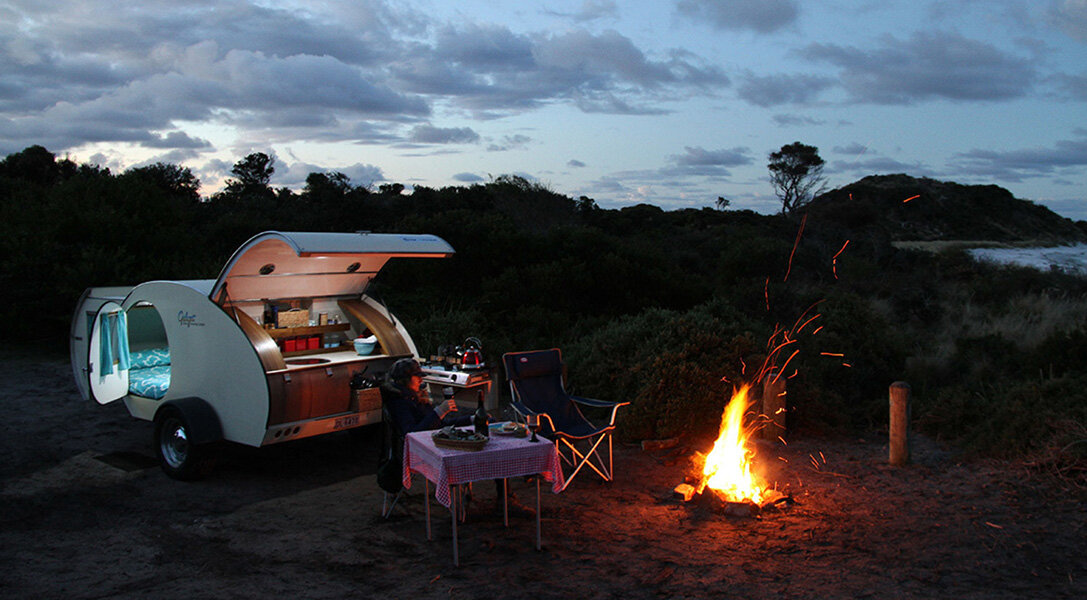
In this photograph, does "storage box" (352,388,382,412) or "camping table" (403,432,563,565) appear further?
"storage box" (352,388,382,412)

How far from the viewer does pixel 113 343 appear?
6.91m

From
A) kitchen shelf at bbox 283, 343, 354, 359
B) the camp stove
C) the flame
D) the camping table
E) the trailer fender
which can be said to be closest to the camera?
the camping table

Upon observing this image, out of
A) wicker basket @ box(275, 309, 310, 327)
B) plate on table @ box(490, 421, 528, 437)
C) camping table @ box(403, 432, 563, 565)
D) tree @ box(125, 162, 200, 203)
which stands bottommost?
camping table @ box(403, 432, 563, 565)

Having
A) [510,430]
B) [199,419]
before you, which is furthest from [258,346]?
[510,430]

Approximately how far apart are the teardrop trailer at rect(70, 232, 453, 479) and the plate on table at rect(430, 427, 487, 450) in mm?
1691

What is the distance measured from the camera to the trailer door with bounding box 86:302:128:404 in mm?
6789

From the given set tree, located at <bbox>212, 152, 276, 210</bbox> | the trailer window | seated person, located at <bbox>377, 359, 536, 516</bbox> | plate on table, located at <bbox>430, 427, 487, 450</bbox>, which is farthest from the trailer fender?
tree, located at <bbox>212, 152, 276, 210</bbox>

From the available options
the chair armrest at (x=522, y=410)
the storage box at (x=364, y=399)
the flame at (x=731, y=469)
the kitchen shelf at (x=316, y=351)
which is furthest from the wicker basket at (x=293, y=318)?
the flame at (x=731, y=469)

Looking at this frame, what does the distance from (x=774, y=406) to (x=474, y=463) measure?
12.2 ft

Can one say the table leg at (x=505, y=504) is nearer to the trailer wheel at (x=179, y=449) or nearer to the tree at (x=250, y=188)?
the trailer wheel at (x=179, y=449)

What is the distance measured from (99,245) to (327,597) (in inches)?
507

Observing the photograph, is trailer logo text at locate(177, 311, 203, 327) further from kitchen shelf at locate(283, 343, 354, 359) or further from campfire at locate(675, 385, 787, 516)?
campfire at locate(675, 385, 787, 516)

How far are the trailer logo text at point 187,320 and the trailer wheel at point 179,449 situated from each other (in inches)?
26.5

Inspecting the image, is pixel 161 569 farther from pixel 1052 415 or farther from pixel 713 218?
pixel 713 218
